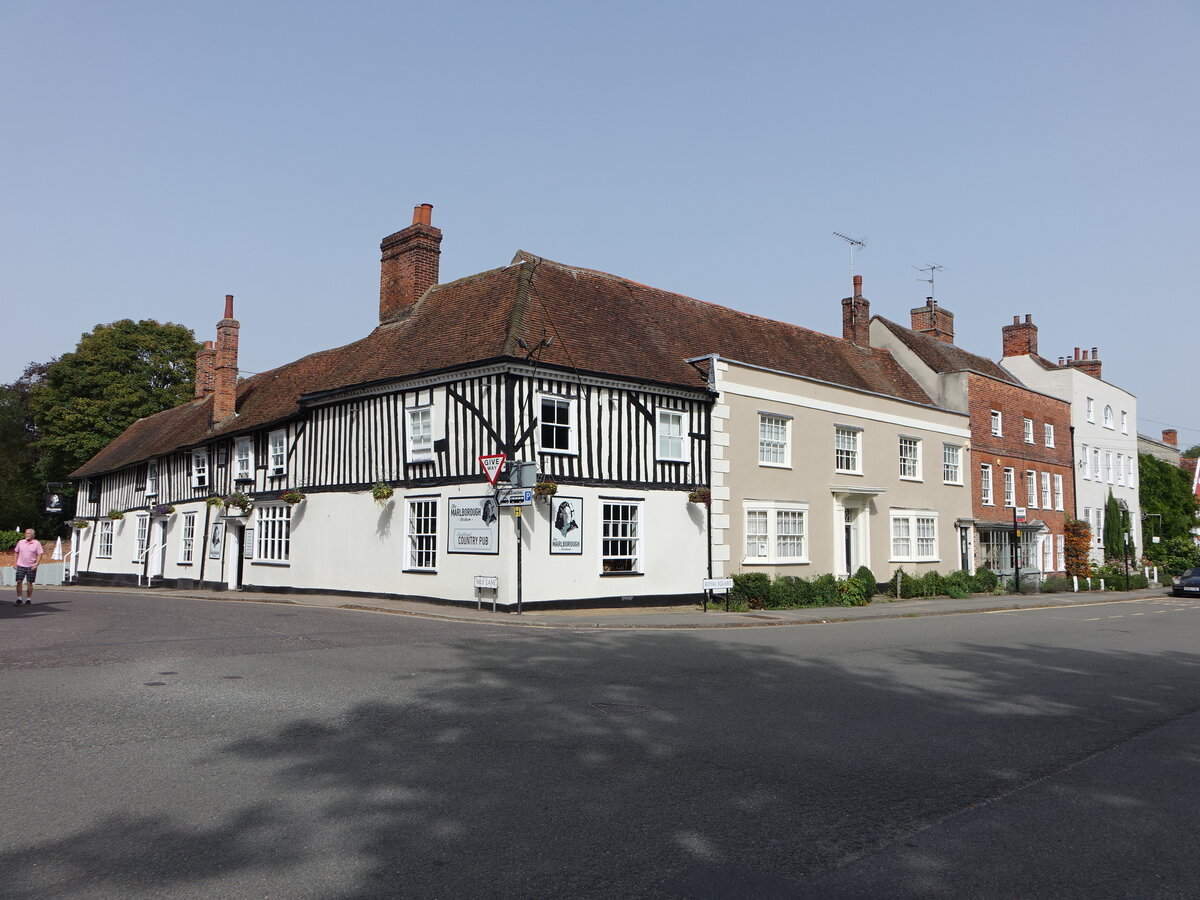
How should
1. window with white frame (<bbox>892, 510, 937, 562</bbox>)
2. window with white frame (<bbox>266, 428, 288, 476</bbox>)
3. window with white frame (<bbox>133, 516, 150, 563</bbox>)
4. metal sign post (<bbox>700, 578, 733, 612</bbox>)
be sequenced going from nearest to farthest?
metal sign post (<bbox>700, 578, 733, 612</bbox>), window with white frame (<bbox>266, 428, 288, 476</bbox>), window with white frame (<bbox>892, 510, 937, 562</bbox>), window with white frame (<bbox>133, 516, 150, 563</bbox>)

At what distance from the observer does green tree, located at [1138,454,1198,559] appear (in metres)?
50.4

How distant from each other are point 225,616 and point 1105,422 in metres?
42.8

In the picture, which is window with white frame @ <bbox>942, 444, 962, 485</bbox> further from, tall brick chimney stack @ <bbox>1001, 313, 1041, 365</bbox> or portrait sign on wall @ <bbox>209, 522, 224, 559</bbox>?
portrait sign on wall @ <bbox>209, 522, 224, 559</bbox>

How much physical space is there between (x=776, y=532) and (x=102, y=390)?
4034cm

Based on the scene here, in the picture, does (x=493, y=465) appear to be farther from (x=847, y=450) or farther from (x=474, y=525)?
(x=847, y=450)

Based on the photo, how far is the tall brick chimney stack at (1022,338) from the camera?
46156 millimetres

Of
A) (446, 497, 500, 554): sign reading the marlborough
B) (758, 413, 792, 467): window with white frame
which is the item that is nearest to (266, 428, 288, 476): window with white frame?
(446, 497, 500, 554): sign reading the marlborough

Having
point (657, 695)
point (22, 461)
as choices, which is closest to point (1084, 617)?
point (657, 695)

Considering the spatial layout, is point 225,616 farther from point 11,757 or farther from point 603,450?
point 11,757

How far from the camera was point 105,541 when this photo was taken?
4119cm

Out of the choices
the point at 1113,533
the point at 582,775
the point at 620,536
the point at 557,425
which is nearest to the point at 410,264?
the point at 557,425

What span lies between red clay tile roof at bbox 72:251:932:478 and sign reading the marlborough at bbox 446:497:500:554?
328 cm

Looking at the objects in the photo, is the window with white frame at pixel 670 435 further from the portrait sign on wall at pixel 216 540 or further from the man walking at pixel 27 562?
the portrait sign on wall at pixel 216 540

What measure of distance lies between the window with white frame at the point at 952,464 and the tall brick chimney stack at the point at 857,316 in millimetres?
4915
